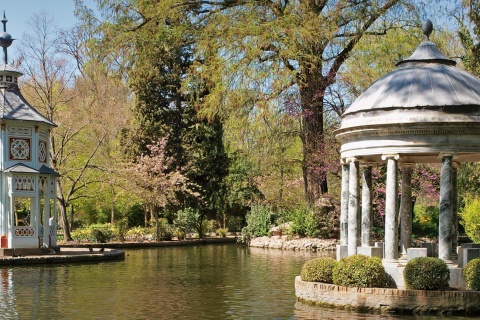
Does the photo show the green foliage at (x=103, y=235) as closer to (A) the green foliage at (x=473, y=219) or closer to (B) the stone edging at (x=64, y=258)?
(B) the stone edging at (x=64, y=258)

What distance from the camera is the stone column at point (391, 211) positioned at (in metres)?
17.1

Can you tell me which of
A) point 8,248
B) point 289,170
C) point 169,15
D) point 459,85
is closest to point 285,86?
point 169,15

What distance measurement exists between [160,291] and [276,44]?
16409mm

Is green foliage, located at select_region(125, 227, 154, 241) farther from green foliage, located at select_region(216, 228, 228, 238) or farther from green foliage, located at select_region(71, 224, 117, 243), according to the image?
green foliage, located at select_region(216, 228, 228, 238)

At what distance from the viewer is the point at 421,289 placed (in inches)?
616

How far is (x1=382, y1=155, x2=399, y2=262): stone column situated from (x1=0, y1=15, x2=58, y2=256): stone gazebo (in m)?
17.1

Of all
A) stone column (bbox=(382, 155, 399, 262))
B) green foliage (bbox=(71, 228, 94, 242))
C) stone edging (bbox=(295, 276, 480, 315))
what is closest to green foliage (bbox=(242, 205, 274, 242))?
green foliage (bbox=(71, 228, 94, 242))

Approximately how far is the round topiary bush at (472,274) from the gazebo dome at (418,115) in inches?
101

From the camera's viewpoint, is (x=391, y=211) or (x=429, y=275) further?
(x=391, y=211)

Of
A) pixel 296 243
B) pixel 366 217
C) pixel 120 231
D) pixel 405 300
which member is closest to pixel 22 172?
pixel 120 231

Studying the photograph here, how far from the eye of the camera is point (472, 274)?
51.2 feet

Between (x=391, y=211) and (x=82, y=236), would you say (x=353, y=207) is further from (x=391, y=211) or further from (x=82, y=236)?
(x=82, y=236)

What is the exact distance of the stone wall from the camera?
122 ft

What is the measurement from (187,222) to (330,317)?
30.6 m
